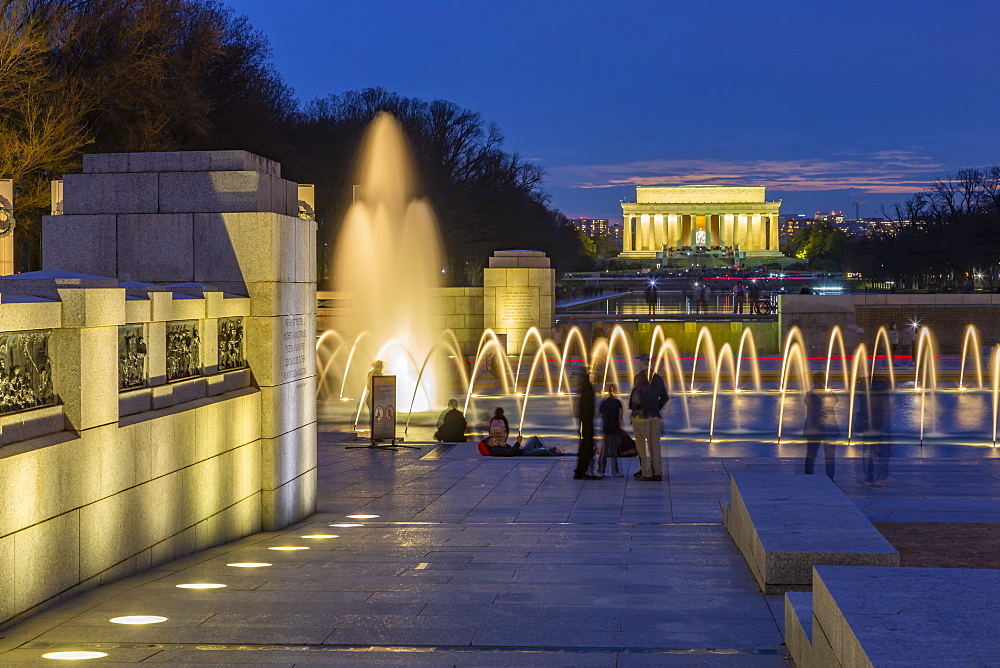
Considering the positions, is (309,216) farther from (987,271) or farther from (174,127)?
(987,271)

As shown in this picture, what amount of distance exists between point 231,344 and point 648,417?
220 inches

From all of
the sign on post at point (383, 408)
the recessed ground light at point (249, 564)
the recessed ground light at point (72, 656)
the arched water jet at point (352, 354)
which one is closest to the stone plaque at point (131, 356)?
the recessed ground light at point (249, 564)

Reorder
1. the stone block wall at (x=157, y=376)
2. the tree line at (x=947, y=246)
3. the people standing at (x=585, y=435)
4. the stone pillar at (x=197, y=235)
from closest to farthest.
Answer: the stone block wall at (x=157, y=376)
the stone pillar at (x=197, y=235)
the people standing at (x=585, y=435)
the tree line at (x=947, y=246)

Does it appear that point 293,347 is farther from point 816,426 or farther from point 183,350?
point 816,426

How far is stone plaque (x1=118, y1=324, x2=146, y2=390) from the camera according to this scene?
9.00 metres

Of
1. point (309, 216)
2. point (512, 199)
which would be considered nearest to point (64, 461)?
point (309, 216)

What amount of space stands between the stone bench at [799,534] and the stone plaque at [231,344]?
4.89 meters

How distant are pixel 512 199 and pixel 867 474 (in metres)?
58.1

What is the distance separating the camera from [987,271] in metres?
80.0

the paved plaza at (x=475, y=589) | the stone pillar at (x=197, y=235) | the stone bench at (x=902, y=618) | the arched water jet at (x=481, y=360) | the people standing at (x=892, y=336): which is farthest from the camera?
the people standing at (x=892, y=336)

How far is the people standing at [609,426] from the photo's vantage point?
15.2m

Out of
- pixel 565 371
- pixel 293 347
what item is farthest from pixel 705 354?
pixel 293 347

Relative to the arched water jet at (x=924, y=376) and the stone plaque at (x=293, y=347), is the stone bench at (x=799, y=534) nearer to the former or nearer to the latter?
the stone plaque at (x=293, y=347)

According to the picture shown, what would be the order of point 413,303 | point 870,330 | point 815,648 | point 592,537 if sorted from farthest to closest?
point 870,330 < point 413,303 < point 592,537 < point 815,648
